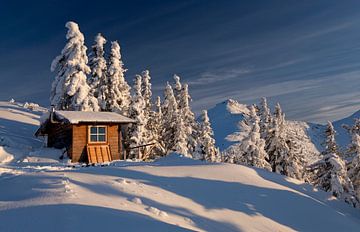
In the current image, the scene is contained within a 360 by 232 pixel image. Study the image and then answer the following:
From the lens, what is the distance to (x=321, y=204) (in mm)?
17438

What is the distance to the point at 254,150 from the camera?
117ft

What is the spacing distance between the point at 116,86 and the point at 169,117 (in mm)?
8450

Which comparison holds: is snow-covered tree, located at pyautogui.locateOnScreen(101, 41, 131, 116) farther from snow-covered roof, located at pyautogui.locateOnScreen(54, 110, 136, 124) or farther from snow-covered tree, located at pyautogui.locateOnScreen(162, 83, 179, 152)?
snow-covered roof, located at pyautogui.locateOnScreen(54, 110, 136, 124)

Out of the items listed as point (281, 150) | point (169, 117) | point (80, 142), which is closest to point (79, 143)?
point (80, 142)

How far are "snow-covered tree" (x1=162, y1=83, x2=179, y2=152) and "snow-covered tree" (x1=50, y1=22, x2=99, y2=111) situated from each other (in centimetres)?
1086

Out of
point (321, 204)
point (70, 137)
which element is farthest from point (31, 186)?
point (70, 137)

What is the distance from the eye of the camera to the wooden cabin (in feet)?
82.9

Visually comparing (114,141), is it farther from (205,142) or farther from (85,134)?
(205,142)

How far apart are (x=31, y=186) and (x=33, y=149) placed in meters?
18.1

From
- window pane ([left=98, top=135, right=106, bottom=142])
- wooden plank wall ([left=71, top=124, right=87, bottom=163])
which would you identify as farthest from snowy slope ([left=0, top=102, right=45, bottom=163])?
window pane ([left=98, top=135, right=106, bottom=142])

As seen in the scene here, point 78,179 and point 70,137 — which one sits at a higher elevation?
point 70,137

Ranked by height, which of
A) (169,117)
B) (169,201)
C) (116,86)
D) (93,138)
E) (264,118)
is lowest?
(169,201)

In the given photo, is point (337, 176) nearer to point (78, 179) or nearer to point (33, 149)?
point (78, 179)

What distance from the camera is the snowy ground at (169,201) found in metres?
8.34
